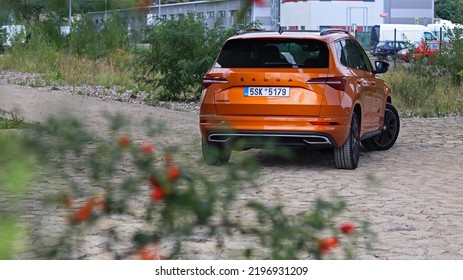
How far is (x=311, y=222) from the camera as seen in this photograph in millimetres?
2465

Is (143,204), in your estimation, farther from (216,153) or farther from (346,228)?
(346,228)

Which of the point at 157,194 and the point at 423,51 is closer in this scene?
the point at 157,194

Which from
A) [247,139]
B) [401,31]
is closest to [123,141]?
[247,139]

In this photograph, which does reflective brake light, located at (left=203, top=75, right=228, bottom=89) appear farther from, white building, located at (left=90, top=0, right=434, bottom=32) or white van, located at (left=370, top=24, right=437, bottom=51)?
white building, located at (left=90, top=0, right=434, bottom=32)

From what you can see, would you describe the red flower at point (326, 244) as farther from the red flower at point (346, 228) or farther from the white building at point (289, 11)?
the white building at point (289, 11)

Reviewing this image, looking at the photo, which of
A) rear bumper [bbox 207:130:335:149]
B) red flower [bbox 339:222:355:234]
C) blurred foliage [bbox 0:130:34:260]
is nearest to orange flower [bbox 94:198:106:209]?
blurred foliage [bbox 0:130:34:260]

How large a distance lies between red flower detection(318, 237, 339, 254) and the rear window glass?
28.8ft

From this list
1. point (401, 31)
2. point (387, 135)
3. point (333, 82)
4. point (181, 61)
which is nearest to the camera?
point (333, 82)

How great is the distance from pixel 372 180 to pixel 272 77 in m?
8.26

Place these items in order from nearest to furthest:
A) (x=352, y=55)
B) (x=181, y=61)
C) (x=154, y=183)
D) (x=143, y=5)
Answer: (x=143, y=5) → (x=154, y=183) → (x=352, y=55) → (x=181, y=61)

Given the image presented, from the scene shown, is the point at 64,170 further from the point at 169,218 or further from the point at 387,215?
the point at 387,215

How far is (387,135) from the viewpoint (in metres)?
14.3

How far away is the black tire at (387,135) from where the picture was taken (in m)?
14.1

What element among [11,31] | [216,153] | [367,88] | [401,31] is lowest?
[401,31]
